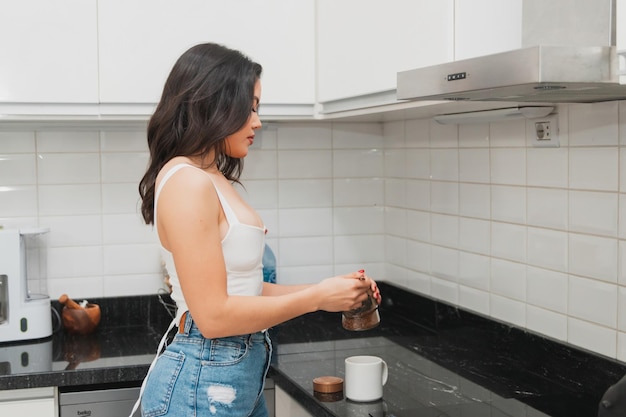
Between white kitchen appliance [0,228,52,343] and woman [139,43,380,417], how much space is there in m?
0.93

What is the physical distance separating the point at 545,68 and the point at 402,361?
1192mm

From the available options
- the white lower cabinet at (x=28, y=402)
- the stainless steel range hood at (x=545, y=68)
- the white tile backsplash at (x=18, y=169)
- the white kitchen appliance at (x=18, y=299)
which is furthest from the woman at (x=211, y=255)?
the white tile backsplash at (x=18, y=169)

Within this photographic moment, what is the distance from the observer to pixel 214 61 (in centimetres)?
173

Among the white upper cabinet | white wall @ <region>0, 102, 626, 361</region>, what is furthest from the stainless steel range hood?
white wall @ <region>0, 102, 626, 361</region>

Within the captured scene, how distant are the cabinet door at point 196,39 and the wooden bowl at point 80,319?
68 centimetres

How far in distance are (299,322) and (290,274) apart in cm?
21

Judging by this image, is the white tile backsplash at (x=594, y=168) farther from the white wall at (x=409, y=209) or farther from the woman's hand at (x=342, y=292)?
the woman's hand at (x=342, y=292)

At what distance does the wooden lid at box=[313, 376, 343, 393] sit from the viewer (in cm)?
196

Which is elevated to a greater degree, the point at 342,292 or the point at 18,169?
the point at 18,169

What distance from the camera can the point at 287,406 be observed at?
2.19 m

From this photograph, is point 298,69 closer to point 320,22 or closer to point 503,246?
point 320,22

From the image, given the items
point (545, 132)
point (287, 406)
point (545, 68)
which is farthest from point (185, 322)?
point (545, 132)

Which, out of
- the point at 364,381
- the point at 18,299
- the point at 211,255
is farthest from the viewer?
the point at 18,299

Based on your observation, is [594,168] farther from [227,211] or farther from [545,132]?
[227,211]
